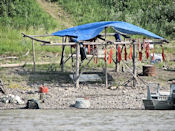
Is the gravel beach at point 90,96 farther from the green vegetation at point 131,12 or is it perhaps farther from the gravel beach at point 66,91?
the green vegetation at point 131,12

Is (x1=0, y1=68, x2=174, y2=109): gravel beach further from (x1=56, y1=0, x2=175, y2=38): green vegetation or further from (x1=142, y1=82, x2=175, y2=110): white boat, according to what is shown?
(x1=56, y1=0, x2=175, y2=38): green vegetation

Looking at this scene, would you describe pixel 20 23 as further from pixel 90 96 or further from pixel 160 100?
pixel 160 100

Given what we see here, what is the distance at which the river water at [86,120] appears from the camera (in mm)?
15570

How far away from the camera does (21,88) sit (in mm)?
19750

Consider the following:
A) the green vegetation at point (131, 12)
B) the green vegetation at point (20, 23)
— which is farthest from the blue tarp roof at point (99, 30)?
the green vegetation at point (131, 12)

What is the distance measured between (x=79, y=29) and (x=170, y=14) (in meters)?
15.4

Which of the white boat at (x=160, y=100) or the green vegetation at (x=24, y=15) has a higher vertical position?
the green vegetation at (x=24, y=15)

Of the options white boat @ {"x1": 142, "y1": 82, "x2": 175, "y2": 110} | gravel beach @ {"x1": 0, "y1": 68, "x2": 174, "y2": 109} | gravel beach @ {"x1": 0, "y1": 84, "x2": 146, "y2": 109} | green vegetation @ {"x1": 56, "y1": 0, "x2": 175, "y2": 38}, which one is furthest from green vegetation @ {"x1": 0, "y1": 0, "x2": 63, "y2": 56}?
white boat @ {"x1": 142, "y1": 82, "x2": 175, "y2": 110}

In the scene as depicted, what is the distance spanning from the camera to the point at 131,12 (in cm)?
3644

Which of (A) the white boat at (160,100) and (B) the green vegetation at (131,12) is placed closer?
(A) the white boat at (160,100)

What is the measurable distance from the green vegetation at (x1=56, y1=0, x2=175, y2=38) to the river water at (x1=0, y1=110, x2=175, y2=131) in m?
16.5

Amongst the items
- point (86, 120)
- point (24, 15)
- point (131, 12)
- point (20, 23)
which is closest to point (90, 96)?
point (86, 120)

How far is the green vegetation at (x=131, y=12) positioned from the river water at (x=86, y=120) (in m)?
16.5

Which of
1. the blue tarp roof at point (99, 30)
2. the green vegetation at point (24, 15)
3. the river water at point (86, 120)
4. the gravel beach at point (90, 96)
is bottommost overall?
the river water at point (86, 120)
